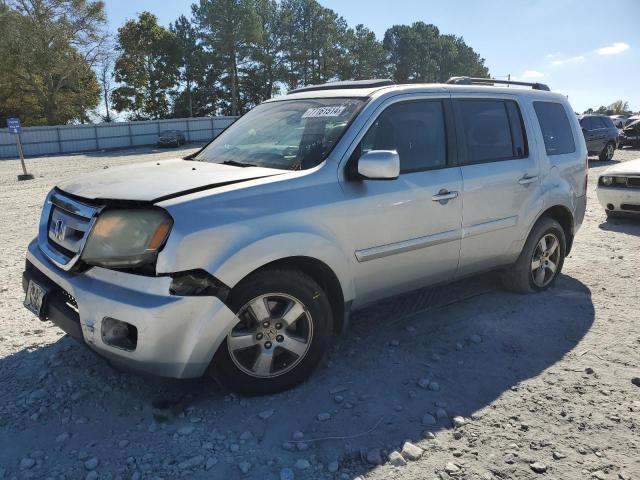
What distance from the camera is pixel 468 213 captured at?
3.97 metres

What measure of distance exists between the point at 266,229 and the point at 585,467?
6.61 ft

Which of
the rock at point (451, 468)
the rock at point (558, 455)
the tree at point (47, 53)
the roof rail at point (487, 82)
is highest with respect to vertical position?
the tree at point (47, 53)

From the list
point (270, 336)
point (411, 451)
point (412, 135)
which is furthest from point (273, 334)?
point (412, 135)

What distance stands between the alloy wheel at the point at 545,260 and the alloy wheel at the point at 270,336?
104 inches

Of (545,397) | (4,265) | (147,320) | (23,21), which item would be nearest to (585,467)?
(545,397)

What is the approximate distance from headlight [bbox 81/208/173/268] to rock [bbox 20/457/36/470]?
40.0 inches

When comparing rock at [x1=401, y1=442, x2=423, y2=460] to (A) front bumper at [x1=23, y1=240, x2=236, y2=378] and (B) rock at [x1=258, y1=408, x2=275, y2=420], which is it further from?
(A) front bumper at [x1=23, y1=240, x2=236, y2=378]

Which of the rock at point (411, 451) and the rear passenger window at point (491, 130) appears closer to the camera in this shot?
the rock at point (411, 451)

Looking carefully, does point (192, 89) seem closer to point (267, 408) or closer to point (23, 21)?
point (23, 21)

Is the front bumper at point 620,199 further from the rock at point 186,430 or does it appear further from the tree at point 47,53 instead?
the tree at point 47,53

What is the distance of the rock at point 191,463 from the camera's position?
2.54 meters

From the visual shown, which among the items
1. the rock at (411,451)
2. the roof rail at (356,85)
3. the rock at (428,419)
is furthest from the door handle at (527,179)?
the rock at (411,451)

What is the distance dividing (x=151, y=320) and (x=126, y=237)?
48 centimetres

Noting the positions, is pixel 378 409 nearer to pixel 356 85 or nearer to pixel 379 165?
pixel 379 165
